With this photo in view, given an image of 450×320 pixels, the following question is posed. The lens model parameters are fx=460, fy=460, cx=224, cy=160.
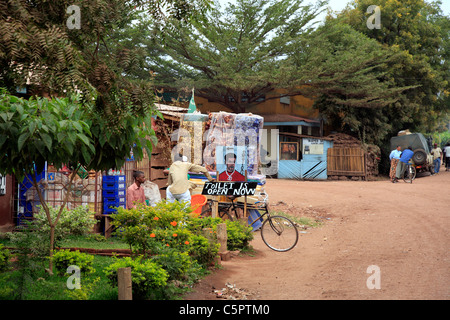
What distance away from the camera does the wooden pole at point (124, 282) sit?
4.64 meters

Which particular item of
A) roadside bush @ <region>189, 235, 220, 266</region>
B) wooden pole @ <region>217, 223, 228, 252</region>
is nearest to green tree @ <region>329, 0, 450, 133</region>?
wooden pole @ <region>217, 223, 228, 252</region>

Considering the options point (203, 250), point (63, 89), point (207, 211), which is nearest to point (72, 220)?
point (207, 211)

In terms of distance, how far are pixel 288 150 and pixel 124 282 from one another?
21.6 m

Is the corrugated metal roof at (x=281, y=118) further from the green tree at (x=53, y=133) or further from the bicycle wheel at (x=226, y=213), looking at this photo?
the green tree at (x=53, y=133)

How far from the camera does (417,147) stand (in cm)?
2542

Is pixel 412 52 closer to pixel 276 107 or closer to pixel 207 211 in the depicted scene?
pixel 276 107

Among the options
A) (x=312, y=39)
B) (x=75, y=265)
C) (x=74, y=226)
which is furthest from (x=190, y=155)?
(x=312, y=39)

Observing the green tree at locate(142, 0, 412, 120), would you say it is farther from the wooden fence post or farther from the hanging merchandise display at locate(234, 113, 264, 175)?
the wooden fence post

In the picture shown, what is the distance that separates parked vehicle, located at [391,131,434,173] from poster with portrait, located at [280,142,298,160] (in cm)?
608

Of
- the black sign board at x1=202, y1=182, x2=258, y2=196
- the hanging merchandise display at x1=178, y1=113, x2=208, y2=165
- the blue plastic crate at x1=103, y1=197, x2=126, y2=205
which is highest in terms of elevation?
the hanging merchandise display at x1=178, y1=113, x2=208, y2=165

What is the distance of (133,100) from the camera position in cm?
484

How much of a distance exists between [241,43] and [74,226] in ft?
51.4

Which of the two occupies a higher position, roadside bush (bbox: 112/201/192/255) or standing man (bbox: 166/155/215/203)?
standing man (bbox: 166/155/215/203)

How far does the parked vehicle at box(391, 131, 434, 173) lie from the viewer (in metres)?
24.9
